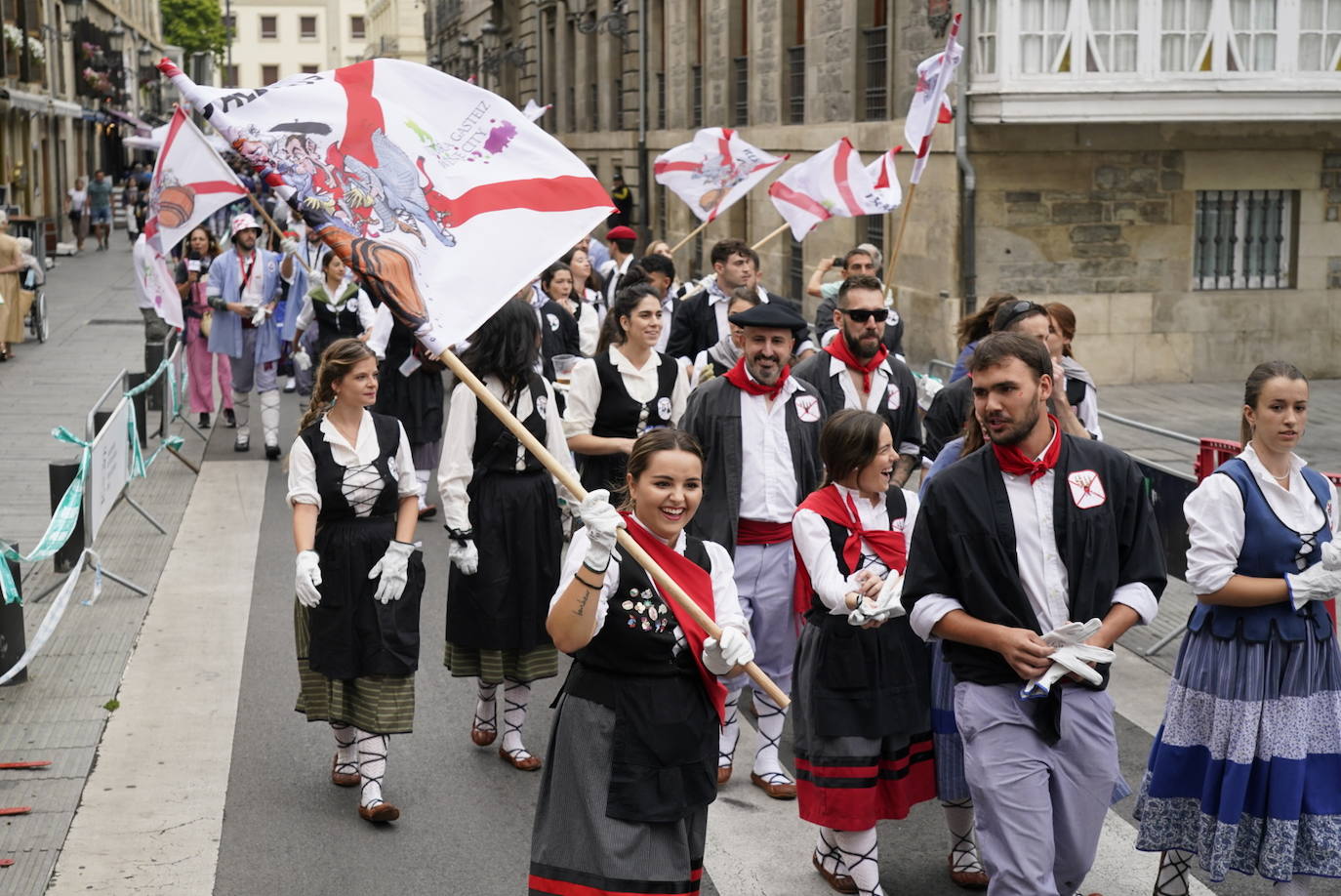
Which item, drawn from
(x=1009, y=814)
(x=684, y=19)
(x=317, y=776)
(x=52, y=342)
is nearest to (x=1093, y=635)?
(x=1009, y=814)

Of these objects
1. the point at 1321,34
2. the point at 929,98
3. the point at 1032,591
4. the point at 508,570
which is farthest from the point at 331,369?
the point at 1321,34

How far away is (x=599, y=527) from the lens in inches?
163

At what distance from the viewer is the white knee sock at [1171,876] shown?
209 inches

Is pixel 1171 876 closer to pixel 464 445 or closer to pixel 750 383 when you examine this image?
pixel 750 383

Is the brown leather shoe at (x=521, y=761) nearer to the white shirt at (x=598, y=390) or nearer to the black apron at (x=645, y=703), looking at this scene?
the white shirt at (x=598, y=390)

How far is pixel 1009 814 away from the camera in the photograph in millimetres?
4555

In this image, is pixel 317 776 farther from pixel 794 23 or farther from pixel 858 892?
pixel 794 23

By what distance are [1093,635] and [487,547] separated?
122 inches

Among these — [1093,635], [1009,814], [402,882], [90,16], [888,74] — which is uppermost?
[90,16]

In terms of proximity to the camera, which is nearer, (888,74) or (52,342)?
(888,74)

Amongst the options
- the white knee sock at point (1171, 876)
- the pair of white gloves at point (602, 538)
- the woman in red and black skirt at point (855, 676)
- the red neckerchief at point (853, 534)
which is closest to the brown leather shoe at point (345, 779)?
the woman in red and black skirt at point (855, 676)

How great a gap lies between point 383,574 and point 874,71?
17.2m

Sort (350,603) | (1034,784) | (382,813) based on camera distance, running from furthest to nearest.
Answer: (350,603), (382,813), (1034,784)

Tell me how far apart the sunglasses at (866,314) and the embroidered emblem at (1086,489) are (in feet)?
8.54
